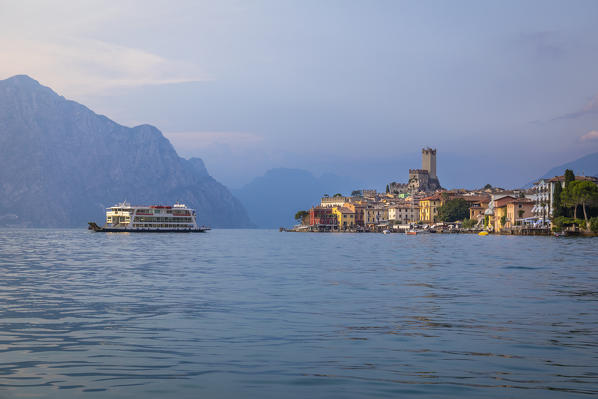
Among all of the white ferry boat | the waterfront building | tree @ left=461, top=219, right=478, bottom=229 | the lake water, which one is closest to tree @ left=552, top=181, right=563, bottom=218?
the waterfront building

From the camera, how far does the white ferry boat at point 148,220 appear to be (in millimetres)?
161250

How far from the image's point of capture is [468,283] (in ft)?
96.1

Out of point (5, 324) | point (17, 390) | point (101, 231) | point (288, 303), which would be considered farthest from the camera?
point (101, 231)

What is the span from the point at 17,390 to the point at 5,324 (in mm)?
7141

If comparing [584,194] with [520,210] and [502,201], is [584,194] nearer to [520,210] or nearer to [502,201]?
[520,210]

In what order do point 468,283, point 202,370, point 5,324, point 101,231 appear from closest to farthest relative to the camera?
point 202,370 → point 5,324 → point 468,283 → point 101,231

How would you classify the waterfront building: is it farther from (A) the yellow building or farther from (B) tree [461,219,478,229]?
(B) tree [461,219,478,229]

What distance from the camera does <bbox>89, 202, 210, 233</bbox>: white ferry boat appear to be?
16125 cm

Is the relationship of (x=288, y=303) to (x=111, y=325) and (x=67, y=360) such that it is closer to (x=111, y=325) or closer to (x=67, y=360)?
(x=111, y=325)

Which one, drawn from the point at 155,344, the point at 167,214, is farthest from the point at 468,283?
the point at 167,214

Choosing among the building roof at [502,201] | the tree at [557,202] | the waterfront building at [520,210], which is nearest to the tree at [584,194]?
the tree at [557,202]

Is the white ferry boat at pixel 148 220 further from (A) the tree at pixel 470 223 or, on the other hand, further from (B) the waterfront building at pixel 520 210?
(B) the waterfront building at pixel 520 210

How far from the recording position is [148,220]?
16375cm

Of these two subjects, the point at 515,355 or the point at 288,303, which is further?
the point at 288,303
